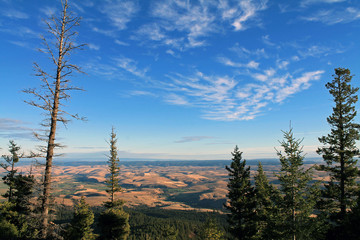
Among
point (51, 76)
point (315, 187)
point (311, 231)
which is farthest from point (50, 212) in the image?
point (315, 187)

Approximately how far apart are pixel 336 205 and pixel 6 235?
151ft

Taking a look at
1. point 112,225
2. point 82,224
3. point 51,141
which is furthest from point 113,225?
point 51,141

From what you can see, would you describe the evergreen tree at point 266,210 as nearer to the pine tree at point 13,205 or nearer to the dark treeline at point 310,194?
the dark treeline at point 310,194

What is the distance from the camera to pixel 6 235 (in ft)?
94.8

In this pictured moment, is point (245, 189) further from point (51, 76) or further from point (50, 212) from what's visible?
point (51, 76)

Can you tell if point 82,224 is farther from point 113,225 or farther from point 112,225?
point 113,225

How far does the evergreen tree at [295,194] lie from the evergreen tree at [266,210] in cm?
67

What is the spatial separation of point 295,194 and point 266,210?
10.3 meters

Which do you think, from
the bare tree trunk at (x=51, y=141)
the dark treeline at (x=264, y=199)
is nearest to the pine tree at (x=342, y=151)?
the dark treeline at (x=264, y=199)

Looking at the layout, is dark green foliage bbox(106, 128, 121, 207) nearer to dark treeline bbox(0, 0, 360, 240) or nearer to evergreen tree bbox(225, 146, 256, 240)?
dark treeline bbox(0, 0, 360, 240)

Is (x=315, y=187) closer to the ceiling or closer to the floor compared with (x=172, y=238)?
closer to the ceiling

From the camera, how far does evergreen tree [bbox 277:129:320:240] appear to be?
17391mm

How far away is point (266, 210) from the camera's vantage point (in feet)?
87.9

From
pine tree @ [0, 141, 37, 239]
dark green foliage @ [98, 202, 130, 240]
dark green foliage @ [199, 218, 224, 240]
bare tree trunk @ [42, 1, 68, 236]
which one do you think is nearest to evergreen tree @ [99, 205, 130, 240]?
dark green foliage @ [98, 202, 130, 240]
